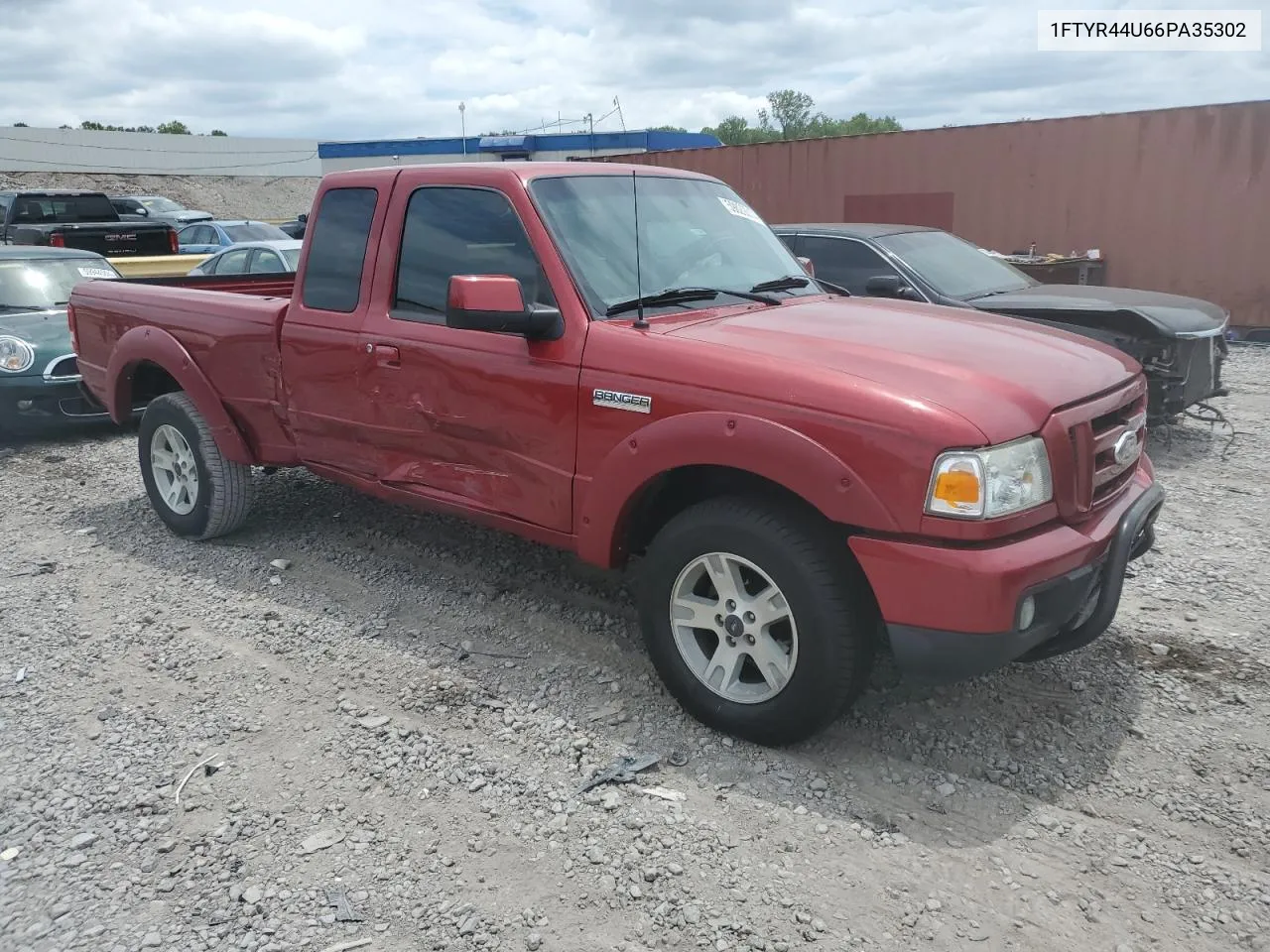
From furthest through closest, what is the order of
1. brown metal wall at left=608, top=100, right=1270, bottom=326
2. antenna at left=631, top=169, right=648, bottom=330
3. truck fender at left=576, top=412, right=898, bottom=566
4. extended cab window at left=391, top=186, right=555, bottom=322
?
brown metal wall at left=608, top=100, right=1270, bottom=326 < extended cab window at left=391, top=186, right=555, bottom=322 < antenna at left=631, top=169, right=648, bottom=330 < truck fender at left=576, top=412, right=898, bottom=566

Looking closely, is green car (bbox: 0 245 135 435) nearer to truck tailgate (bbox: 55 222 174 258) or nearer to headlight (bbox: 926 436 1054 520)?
truck tailgate (bbox: 55 222 174 258)

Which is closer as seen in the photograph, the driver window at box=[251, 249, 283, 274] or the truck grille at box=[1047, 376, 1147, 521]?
the truck grille at box=[1047, 376, 1147, 521]

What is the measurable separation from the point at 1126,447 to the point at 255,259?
10380 millimetres

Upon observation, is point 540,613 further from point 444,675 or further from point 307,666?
point 307,666

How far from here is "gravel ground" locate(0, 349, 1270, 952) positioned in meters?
2.68

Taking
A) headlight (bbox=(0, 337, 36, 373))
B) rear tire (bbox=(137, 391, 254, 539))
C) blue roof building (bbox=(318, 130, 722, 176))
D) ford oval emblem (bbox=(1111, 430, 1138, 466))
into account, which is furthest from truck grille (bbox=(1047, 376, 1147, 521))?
blue roof building (bbox=(318, 130, 722, 176))

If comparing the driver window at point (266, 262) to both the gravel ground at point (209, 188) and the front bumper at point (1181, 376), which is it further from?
the gravel ground at point (209, 188)

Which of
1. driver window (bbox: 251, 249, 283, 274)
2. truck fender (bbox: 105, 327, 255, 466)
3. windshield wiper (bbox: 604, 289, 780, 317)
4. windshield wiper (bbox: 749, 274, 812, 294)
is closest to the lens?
windshield wiper (bbox: 604, 289, 780, 317)

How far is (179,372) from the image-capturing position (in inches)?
208

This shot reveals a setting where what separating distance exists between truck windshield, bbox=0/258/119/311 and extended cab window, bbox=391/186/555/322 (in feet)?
18.9

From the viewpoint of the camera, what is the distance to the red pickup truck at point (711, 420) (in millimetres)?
2934

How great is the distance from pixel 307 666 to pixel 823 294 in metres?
2.74

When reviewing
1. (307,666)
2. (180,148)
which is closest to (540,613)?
(307,666)

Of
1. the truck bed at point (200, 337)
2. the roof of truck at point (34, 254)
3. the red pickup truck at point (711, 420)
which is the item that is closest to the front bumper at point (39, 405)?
the roof of truck at point (34, 254)
